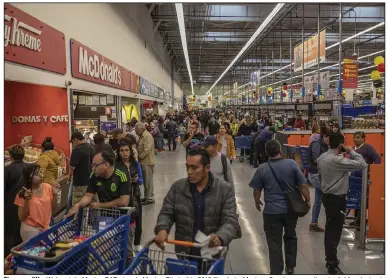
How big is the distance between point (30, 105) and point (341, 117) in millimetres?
8048

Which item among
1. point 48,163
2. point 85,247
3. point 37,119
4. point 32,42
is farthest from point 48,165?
point 85,247

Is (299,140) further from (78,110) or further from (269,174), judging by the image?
(269,174)

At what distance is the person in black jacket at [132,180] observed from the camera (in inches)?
175

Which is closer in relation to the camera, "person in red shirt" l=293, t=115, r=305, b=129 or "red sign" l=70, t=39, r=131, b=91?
"red sign" l=70, t=39, r=131, b=91

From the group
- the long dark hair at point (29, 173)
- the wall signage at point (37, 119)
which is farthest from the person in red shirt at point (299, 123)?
the long dark hair at point (29, 173)

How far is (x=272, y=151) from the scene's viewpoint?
4074mm

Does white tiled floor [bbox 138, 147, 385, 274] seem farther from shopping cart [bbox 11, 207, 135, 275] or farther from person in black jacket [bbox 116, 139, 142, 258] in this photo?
shopping cart [bbox 11, 207, 135, 275]

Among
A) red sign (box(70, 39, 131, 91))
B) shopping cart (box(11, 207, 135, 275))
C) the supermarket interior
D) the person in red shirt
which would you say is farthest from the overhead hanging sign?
shopping cart (box(11, 207, 135, 275))

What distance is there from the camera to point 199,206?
9.63 feet

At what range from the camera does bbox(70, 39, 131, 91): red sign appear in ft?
25.6

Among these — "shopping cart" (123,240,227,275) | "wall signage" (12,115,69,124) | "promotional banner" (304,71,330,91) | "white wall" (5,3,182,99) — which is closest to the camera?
"shopping cart" (123,240,227,275)

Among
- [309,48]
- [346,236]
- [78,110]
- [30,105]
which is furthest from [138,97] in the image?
[346,236]

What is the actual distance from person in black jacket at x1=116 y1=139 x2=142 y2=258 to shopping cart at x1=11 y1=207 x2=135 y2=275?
Result: 57 cm

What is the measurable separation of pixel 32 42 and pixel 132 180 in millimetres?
2682
